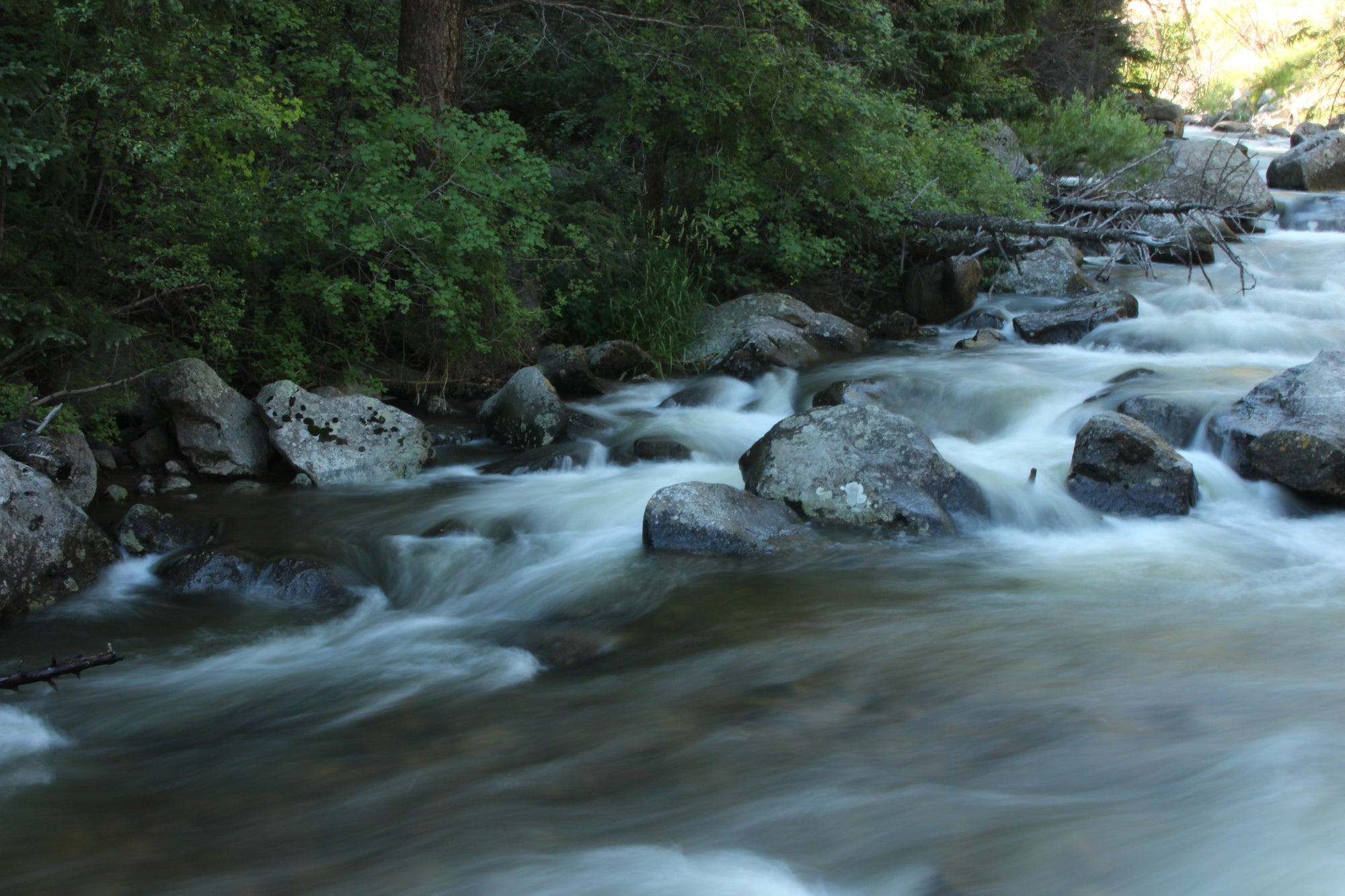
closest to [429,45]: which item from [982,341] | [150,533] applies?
[150,533]

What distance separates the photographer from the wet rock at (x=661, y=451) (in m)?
7.98

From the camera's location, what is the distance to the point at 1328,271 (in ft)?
42.3

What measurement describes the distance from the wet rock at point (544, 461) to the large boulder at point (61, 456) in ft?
8.50

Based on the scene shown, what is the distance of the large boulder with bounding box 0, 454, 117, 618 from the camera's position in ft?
17.1

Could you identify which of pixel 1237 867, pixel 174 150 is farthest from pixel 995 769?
pixel 174 150

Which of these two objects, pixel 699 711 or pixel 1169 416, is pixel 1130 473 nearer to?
pixel 1169 416

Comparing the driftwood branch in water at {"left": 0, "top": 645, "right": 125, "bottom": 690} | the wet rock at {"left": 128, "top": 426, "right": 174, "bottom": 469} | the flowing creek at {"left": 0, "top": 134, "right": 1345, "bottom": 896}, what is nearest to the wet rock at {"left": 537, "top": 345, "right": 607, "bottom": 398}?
the flowing creek at {"left": 0, "top": 134, "right": 1345, "bottom": 896}

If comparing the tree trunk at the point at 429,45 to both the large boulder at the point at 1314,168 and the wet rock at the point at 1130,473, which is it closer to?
the wet rock at the point at 1130,473

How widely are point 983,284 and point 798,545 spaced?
8.51 meters

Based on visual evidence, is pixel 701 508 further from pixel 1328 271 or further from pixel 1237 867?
pixel 1328 271

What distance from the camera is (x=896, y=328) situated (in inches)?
473

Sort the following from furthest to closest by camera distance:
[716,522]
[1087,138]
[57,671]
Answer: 1. [1087,138]
2. [716,522]
3. [57,671]

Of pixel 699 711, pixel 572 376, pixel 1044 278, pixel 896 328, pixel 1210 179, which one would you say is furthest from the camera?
pixel 1210 179

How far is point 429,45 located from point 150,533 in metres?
4.84
